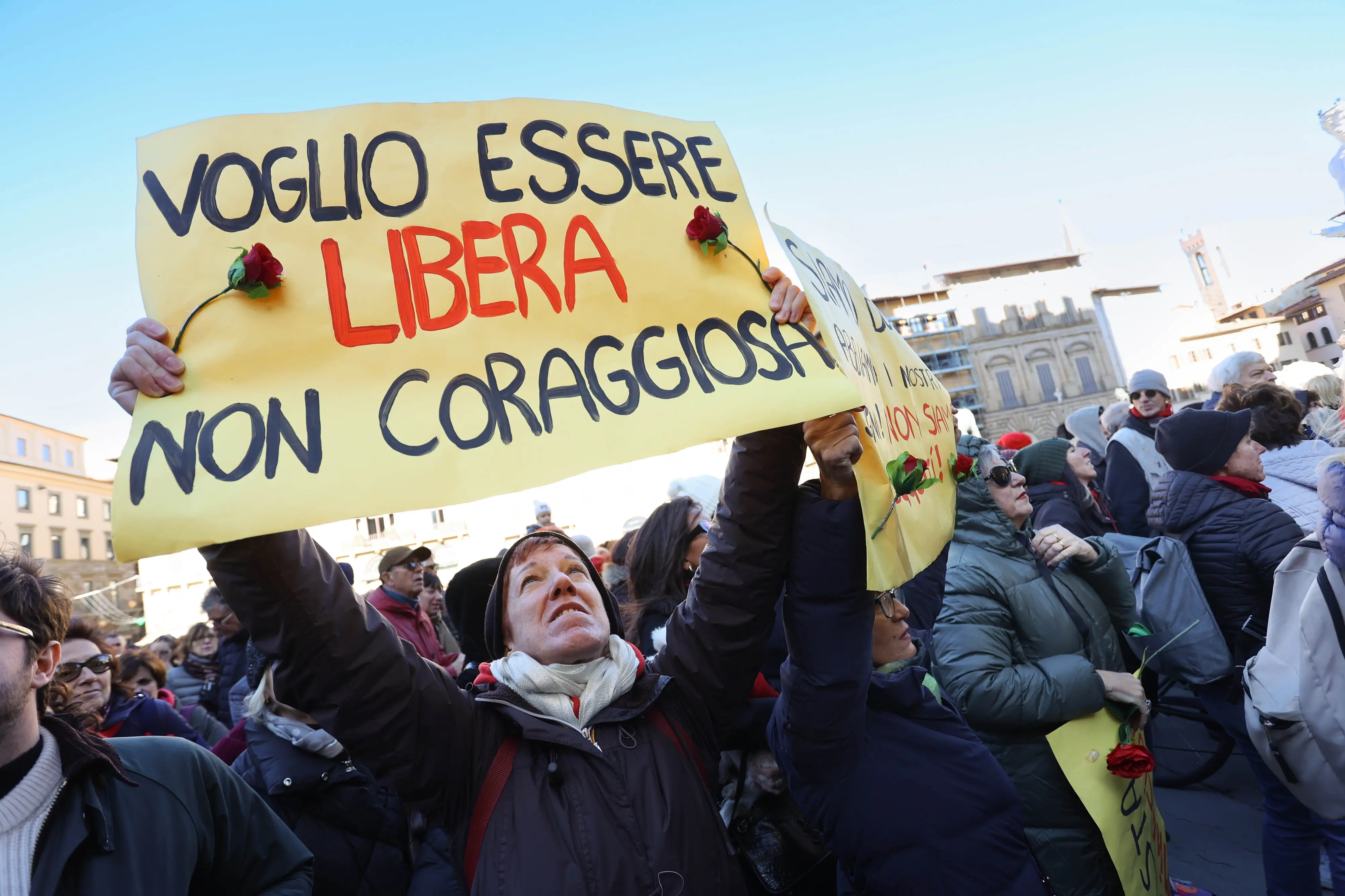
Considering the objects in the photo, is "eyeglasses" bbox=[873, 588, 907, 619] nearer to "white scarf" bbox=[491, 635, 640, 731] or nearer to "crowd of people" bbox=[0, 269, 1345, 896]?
"crowd of people" bbox=[0, 269, 1345, 896]

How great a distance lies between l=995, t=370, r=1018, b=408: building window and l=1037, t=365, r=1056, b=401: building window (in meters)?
1.85

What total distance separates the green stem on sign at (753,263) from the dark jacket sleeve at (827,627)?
1.61ft

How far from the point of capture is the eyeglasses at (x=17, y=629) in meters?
1.75

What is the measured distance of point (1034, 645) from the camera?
298cm

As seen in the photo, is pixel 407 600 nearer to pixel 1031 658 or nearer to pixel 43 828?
pixel 43 828

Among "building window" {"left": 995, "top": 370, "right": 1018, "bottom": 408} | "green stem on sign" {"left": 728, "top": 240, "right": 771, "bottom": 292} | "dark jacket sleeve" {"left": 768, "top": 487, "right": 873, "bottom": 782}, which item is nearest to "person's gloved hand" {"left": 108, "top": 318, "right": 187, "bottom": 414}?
"green stem on sign" {"left": 728, "top": 240, "right": 771, "bottom": 292}

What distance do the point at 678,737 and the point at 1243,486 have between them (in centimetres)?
311

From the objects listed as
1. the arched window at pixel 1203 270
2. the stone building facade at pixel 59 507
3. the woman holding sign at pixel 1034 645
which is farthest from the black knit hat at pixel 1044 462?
the arched window at pixel 1203 270

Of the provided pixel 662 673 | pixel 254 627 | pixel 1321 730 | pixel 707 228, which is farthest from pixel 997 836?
pixel 254 627

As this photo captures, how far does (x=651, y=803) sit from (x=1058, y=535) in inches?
81.9

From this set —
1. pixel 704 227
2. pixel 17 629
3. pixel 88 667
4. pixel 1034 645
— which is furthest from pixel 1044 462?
pixel 88 667

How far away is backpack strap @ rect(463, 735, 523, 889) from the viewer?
174cm

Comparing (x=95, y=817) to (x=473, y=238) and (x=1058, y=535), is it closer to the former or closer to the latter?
(x=473, y=238)

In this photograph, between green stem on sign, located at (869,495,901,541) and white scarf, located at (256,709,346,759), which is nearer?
green stem on sign, located at (869,495,901,541)
